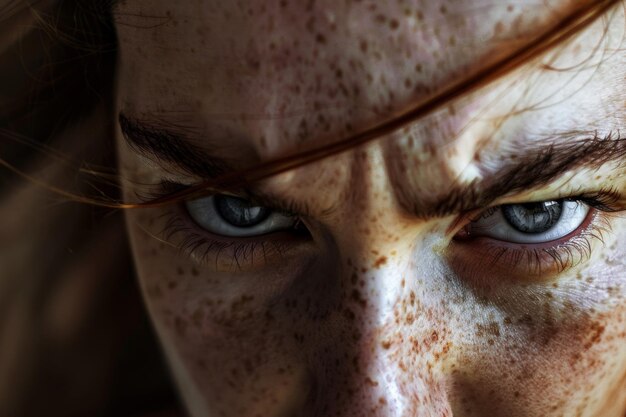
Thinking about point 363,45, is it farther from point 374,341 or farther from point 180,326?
point 180,326

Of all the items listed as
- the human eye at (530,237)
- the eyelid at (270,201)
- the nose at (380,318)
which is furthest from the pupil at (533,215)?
the eyelid at (270,201)

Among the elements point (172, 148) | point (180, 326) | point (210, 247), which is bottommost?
point (180, 326)

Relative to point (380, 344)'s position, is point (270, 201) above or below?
above

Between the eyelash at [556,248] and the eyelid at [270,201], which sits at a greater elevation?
the eyelid at [270,201]

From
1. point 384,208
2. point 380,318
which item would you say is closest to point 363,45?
point 384,208

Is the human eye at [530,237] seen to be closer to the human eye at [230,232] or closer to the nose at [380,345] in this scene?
the nose at [380,345]

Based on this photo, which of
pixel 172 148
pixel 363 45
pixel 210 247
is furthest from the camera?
pixel 210 247

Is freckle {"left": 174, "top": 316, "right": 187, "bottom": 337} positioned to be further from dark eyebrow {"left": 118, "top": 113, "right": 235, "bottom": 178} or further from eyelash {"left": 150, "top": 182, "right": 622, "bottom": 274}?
dark eyebrow {"left": 118, "top": 113, "right": 235, "bottom": 178}
